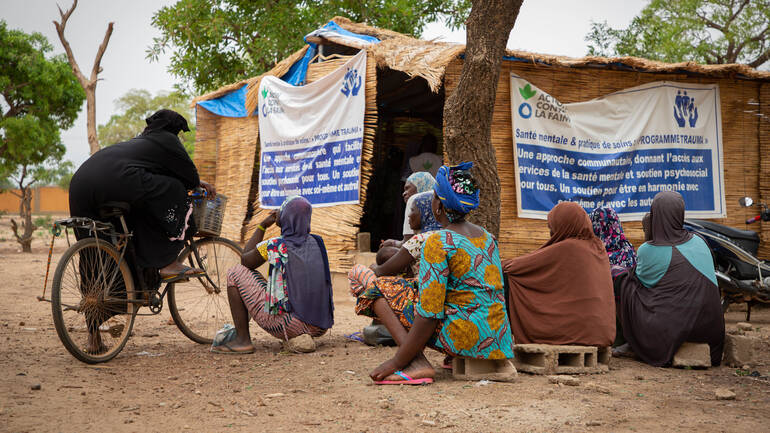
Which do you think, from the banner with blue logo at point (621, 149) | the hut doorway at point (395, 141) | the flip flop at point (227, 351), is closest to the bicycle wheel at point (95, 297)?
the flip flop at point (227, 351)

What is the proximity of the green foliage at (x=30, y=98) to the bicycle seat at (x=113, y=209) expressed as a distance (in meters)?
15.6

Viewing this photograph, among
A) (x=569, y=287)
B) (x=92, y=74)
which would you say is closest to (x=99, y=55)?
(x=92, y=74)

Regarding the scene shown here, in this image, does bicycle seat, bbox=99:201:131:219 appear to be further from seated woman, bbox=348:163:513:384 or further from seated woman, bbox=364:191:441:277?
seated woman, bbox=348:163:513:384

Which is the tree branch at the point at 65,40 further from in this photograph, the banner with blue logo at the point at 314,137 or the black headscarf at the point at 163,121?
the black headscarf at the point at 163,121

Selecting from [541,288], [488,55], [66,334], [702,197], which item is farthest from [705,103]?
[66,334]

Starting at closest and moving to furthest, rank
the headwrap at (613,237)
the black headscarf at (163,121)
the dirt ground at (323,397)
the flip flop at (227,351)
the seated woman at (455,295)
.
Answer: the dirt ground at (323,397), the seated woman at (455,295), the black headscarf at (163,121), the flip flop at (227,351), the headwrap at (613,237)

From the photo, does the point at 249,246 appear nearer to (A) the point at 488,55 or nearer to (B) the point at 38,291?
(A) the point at 488,55

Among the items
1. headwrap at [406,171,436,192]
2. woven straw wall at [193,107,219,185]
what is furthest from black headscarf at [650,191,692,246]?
woven straw wall at [193,107,219,185]

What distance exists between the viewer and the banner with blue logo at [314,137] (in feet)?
26.4

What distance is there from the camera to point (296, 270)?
468 cm

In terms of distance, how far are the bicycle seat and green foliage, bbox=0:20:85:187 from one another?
51.0 feet

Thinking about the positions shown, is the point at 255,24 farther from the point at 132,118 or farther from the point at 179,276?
the point at 132,118

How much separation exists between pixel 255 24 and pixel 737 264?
36.5 feet

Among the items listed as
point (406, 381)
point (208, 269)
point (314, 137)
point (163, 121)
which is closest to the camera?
point (406, 381)
